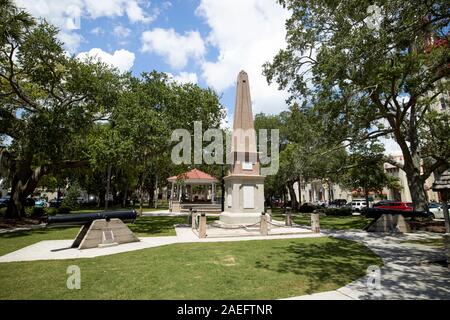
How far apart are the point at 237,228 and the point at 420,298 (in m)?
11.6

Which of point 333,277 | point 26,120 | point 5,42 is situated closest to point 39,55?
point 5,42

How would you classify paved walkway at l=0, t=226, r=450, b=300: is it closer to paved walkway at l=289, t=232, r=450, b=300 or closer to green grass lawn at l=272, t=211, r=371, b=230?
paved walkway at l=289, t=232, r=450, b=300

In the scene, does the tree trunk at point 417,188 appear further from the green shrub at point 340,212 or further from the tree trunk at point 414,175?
the green shrub at point 340,212

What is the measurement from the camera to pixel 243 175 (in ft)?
56.0

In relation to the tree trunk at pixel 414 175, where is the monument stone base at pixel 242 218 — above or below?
below

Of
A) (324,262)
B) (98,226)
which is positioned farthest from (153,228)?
(324,262)

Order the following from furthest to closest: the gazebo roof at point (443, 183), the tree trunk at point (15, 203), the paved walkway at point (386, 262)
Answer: the tree trunk at point (15, 203) < the gazebo roof at point (443, 183) < the paved walkway at point (386, 262)

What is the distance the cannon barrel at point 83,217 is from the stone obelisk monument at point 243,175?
21.6ft

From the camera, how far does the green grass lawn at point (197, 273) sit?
18.6ft

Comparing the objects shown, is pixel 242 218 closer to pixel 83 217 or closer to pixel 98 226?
pixel 98 226

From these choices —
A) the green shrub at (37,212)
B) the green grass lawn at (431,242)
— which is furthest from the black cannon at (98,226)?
the green shrub at (37,212)

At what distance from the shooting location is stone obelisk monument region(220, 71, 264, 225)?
671 inches

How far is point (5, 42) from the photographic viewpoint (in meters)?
15.9

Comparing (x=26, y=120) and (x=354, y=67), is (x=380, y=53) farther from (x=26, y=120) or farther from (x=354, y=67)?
(x=26, y=120)
